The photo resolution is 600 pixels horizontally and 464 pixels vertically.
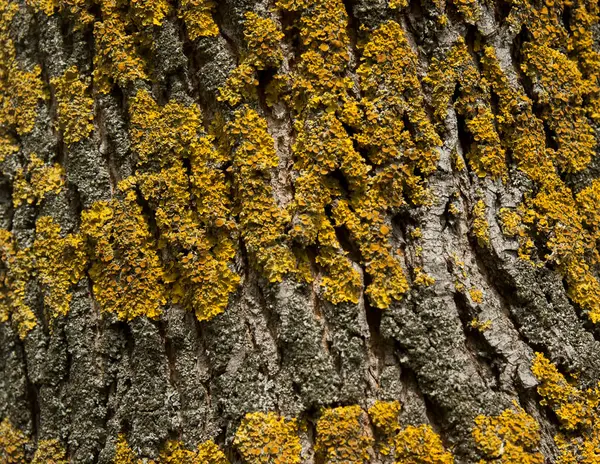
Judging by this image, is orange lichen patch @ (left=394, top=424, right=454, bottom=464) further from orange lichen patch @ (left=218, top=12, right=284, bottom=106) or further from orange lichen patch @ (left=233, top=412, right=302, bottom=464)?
orange lichen patch @ (left=218, top=12, right=284, bottom=106)

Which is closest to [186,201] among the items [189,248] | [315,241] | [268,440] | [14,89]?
[189,248]

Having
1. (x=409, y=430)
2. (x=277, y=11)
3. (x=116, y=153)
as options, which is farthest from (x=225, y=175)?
(x=409, y=430)

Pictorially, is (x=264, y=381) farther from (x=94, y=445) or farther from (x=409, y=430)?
(x=94, y=445)

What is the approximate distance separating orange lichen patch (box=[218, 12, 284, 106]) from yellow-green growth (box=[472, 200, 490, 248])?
0.56 m

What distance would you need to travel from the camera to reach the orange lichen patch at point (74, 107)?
1.59 m

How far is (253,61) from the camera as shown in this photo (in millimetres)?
1461

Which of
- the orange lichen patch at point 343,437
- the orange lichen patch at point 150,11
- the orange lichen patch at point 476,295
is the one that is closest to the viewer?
→ the orange lichen patch at point 343,437

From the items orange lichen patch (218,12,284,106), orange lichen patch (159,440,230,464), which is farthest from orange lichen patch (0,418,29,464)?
orange lichen patch (218,12,284,106)

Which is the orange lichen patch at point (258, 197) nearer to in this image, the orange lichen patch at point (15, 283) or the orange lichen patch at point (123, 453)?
the orange lichen patch at point (123, 453)

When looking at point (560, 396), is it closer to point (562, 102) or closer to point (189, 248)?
point (562, 102)

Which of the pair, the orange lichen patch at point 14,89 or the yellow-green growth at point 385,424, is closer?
the yellow-green growth at point 385,424

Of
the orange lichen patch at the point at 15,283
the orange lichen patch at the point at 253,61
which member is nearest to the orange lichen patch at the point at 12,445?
the orange lichen patch at the point at 15,283

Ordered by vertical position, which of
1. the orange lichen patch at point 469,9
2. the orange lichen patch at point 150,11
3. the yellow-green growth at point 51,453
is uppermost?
the orange lichen patch at point 150,11

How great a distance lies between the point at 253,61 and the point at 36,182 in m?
0.65
